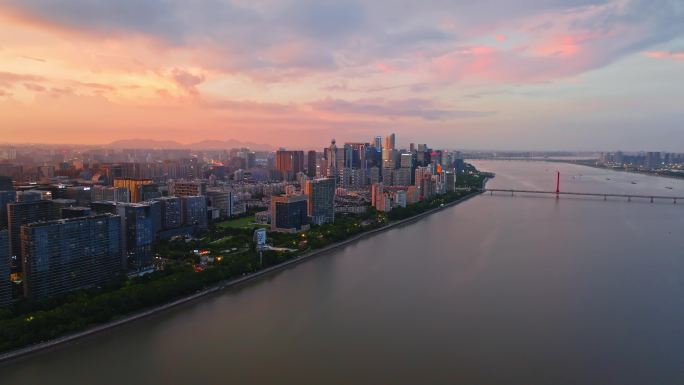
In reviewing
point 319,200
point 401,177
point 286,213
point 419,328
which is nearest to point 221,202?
point 319,200

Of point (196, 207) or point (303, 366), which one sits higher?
point (196, 207)

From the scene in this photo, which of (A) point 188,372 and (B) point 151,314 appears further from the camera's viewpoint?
(B) point 151,314

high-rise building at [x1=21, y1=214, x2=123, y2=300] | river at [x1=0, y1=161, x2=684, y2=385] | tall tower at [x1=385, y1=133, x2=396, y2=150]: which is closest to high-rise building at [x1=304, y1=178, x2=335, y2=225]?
river at [x1=0, y1=161, x2=684, y2=385]

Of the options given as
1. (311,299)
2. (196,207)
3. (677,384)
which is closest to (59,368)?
(311,299)

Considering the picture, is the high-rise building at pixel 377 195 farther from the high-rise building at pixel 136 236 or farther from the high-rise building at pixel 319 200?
the high-rise building at pixel 136 236

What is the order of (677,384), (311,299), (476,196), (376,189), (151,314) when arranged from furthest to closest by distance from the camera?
(476,196) → (376,189) → (311,299) → (151,314) → (677,384)

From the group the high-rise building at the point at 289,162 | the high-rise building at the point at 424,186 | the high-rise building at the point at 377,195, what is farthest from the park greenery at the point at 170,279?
the high-rise building at the point at 289,162

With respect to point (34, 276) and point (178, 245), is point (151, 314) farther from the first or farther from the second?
point (178, 245)
